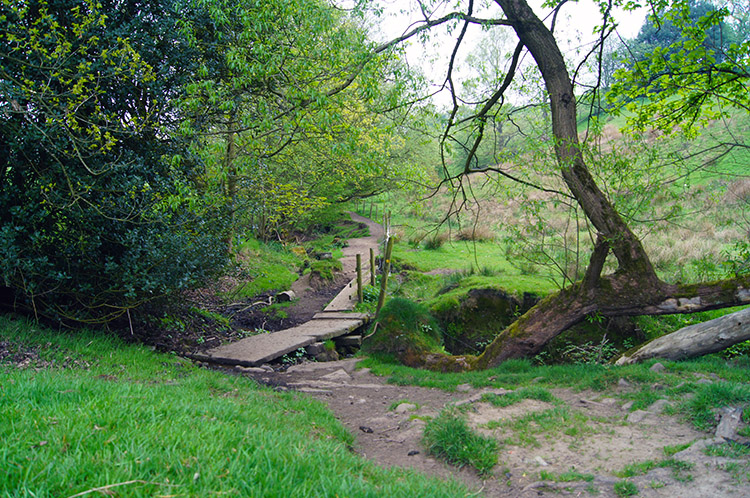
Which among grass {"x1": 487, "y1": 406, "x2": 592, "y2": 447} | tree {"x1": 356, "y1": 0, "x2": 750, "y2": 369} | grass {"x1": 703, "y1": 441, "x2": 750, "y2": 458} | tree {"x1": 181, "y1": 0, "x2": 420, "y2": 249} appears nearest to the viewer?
grass {"x1": 703, "y1": 441, "x2": 750, "y2": 458}

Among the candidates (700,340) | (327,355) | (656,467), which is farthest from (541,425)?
(327,355)

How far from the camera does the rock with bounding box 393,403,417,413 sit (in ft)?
18.5

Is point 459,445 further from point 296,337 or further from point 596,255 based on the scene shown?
point 296,337

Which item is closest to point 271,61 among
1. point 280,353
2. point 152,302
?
point 152,302

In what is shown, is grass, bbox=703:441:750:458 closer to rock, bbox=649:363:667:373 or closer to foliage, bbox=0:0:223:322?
rock, bbox=649:363:667:373

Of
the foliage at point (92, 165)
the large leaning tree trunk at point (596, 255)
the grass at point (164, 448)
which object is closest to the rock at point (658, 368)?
the large leaning tree trunk at point (596, 255)

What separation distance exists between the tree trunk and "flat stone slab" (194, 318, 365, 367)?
18.2ft

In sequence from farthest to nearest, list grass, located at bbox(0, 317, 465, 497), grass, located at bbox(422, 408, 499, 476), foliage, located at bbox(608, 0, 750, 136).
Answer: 1. foliage, located at bbox(608, 0, 750, 136)
2. grass, located at bbox(422, 408, 499, 476)
3. grass, located at bbox(0, 317, 465, 497)

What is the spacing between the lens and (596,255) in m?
6.91

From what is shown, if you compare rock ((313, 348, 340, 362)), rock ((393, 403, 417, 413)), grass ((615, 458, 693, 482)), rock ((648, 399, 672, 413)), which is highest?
rock ((648, 399, 672, 413))

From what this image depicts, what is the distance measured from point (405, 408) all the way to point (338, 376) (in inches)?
89.1

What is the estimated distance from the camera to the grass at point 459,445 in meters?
3.96

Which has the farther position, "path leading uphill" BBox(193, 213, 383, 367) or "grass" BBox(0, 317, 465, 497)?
"path leading uphill" BBox(193, 213, 383, 367)

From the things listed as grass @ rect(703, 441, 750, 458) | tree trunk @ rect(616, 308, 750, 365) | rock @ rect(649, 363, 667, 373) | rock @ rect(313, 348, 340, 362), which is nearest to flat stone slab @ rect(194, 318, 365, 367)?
rock @ rect(313, 348, 340, 362)
